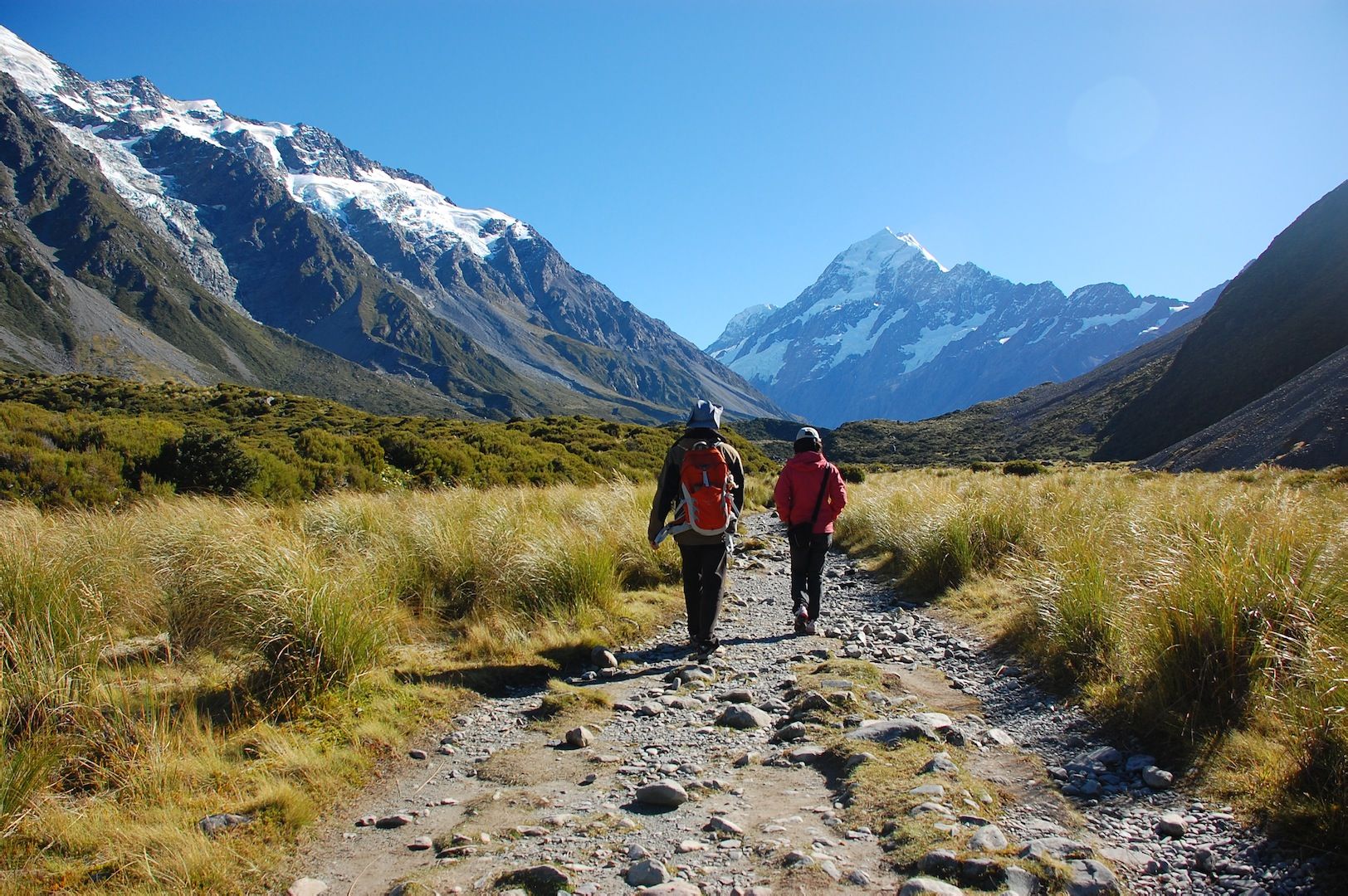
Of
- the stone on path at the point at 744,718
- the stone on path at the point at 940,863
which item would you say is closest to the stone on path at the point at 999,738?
the stone on path at the point at 744,718

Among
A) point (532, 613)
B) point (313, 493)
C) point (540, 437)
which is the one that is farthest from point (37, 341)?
point (532, 613)

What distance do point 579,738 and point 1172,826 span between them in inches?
121

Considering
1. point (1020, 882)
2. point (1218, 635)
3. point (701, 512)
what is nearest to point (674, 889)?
point (1020, 882)

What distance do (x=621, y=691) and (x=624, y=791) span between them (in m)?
1.81

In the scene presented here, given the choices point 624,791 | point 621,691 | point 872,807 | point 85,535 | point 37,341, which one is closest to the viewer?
point 872,807

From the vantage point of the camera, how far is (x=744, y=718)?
4.58m

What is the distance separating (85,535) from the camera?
21.2 ft

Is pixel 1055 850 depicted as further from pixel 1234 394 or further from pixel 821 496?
pixel 1234 394

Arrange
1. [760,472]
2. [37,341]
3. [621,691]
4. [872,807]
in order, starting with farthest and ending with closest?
[37,341], [760,472], [621,691], [872,807]

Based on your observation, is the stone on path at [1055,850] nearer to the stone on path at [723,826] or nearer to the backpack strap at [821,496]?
the stone on path at [723,826]

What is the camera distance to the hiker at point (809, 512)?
7.59 meters

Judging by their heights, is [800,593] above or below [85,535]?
below

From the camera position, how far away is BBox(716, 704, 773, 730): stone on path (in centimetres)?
456

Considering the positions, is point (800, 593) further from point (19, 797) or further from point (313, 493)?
point (313, 493)
